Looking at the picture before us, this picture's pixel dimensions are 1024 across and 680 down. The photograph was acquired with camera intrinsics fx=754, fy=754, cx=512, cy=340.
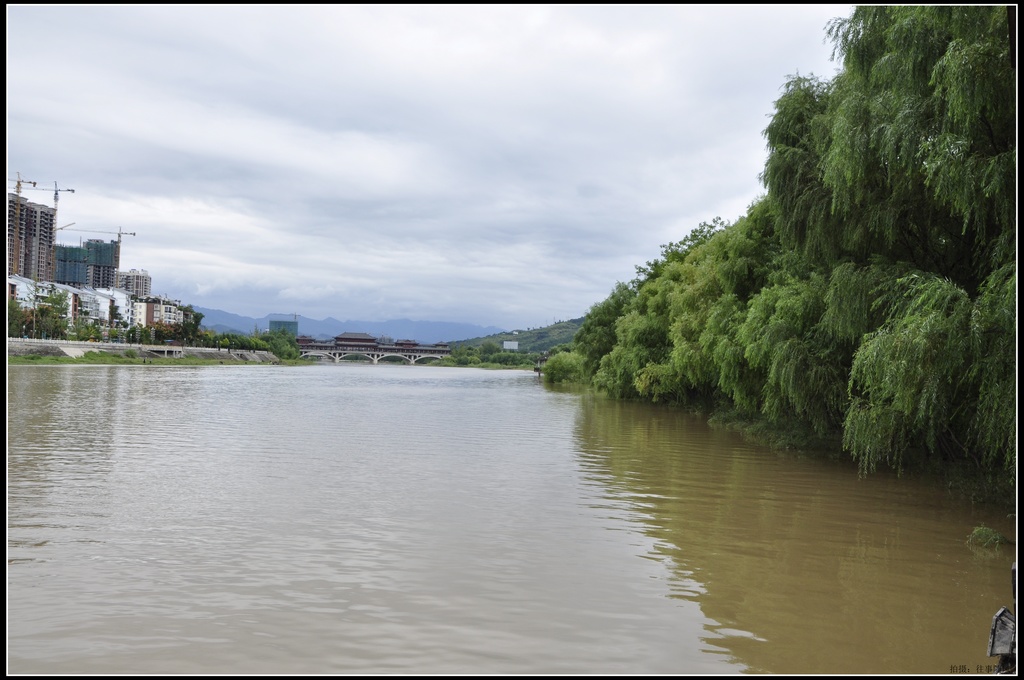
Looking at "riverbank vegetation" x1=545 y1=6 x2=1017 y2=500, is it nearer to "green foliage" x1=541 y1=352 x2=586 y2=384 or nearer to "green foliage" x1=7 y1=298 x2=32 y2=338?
"green foliage" x1=541 y1=352 x2=586 y2=384

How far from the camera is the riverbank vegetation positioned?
9.11 m

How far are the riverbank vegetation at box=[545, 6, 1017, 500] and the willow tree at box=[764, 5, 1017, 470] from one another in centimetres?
3

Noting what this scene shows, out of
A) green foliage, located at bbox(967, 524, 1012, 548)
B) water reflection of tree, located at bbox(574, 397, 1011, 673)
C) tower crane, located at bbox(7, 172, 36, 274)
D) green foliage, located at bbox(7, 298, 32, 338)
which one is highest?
tower crane, located at bbox(7, 172, 36, 274)

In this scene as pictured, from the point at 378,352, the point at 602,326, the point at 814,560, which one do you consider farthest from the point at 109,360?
the point at 814,560

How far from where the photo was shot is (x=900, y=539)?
10.3 meters

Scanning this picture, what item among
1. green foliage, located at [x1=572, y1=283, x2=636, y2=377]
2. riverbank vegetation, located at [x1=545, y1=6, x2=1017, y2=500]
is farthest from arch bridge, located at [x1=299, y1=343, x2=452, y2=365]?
riverbank vegetation, located at [x1=545, y1=6, x2=1017, y2=500]

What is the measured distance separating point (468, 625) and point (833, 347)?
1114 cm

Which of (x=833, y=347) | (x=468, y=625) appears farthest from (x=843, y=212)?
(x=468, y=625)

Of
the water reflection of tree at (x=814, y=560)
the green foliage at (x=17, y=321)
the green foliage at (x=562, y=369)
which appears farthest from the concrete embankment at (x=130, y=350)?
the water reflection of tree at (x=814, y=560)

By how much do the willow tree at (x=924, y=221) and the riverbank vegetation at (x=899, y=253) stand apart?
3cm

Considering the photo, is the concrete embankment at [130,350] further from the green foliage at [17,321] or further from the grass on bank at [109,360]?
the green foliage at [17,321]

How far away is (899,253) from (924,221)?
40.1 inches

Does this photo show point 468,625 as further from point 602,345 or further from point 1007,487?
point 602,345

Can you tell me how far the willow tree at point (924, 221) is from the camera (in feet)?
29.7
